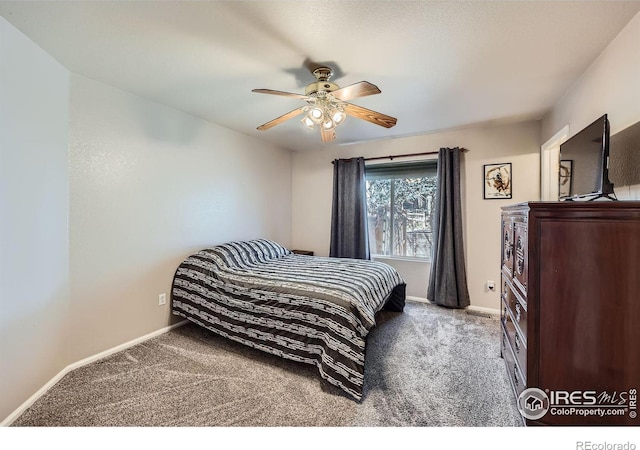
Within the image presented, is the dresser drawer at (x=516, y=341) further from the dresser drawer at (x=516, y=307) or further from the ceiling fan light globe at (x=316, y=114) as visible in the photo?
the ceiling fan light globe at (x=316, y=114)

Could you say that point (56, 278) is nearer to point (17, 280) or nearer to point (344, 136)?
point (17, 280)

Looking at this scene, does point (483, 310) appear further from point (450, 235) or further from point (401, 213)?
point (401, 213)

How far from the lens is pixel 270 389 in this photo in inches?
74.8

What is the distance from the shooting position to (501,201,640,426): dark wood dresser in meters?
1.16

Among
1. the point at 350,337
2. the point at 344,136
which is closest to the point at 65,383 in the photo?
the point at 350,337

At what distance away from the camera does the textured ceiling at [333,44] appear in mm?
1464

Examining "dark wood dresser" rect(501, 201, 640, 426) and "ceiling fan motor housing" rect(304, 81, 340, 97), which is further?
"ceiling fan motor housing" rect(304, 81, 340, 97)

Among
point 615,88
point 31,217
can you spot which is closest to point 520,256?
point 615,88

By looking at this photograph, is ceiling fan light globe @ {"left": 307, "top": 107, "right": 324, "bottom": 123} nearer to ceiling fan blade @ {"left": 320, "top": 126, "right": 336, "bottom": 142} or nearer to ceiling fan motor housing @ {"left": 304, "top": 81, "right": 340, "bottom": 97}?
ceiling fan motor housing @ {"left": 304, "top": 81, "right": 340, "bottom": 97}

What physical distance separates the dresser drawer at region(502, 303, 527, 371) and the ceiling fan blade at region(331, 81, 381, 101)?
1701 millimetres

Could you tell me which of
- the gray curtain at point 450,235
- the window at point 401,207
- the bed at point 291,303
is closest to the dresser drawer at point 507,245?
the bed at point 291,303

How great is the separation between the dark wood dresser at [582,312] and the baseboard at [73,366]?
9.60 feet
